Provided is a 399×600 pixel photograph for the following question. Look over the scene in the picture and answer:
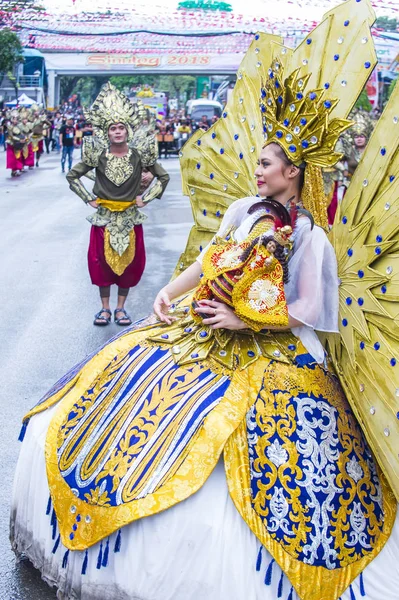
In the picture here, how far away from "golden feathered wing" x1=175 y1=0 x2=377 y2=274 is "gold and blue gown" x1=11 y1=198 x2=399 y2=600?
0.62 m

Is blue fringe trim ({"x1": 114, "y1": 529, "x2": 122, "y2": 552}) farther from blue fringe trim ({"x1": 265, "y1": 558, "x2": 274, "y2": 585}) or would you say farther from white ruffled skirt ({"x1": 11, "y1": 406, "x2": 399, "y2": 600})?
blue fringe trim ({"x1": 265, "y1": 558, "x2": 274, "y2": 585})

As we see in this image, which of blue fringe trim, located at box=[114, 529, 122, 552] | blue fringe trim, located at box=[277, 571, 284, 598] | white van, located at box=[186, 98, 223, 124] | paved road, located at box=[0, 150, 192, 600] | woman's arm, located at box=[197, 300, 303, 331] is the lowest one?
white van, located at box=[186, 98, 223, 124]

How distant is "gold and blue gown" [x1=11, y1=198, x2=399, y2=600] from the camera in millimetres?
2936

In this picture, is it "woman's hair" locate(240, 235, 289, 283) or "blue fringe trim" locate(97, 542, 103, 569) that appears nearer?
"blue fringe trim" locate(97, 542, 103, 569)

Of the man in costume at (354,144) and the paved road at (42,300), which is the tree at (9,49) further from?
the man in costume at (354,144)

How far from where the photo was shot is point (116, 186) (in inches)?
320

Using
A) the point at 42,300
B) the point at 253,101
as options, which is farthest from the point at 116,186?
the point at 253,101

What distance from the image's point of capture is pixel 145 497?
2949 millimetres

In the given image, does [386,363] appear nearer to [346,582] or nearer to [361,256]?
[361,256]

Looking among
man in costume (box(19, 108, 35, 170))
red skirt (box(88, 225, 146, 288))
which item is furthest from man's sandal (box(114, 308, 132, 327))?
man in costume (box(19, 108, 35, 170))

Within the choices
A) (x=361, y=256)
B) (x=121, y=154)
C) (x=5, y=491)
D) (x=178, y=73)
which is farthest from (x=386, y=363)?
(x=178, y=73)

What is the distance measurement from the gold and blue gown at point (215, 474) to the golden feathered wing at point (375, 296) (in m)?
0.08

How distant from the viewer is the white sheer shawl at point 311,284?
129 inches

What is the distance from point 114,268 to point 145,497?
5488mm
